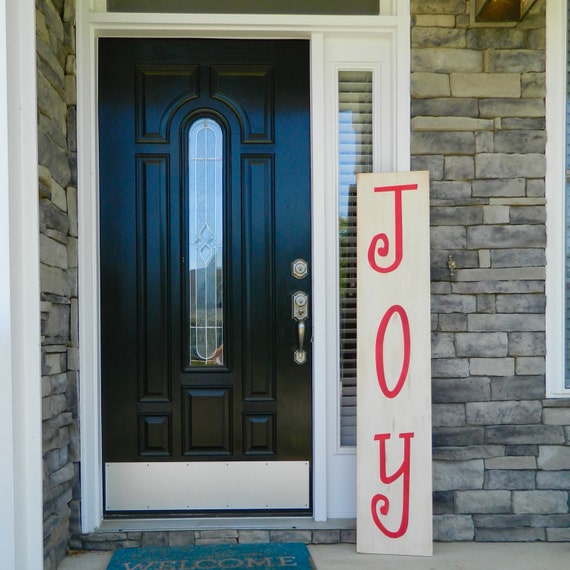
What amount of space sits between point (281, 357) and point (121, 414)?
74 cm

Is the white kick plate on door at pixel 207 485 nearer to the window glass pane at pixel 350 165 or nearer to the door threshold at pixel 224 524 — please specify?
the door threshold at pixel 224 524

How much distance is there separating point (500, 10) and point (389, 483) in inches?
77.2

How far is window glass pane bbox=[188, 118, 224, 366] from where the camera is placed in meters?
2.52

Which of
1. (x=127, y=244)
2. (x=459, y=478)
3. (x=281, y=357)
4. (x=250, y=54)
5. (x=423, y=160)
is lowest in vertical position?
(x=459, y=478)

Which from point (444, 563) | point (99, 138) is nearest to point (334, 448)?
point (444, 563)

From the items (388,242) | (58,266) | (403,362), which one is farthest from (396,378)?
(58,266)

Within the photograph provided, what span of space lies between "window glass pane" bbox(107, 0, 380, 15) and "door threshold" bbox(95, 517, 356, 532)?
2.18 meters

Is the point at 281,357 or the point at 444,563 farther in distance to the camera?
the point at 281,357

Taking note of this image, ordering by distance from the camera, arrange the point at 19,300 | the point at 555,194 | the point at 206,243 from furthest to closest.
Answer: the point at 206,243, the point at 555,194, the point at 19,300

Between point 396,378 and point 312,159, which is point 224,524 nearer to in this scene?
point 396,378

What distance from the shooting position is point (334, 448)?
2518mm

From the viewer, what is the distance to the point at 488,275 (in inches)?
95.5

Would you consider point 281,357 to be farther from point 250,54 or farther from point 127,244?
point 250,54

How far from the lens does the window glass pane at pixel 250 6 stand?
2434 millimetres
